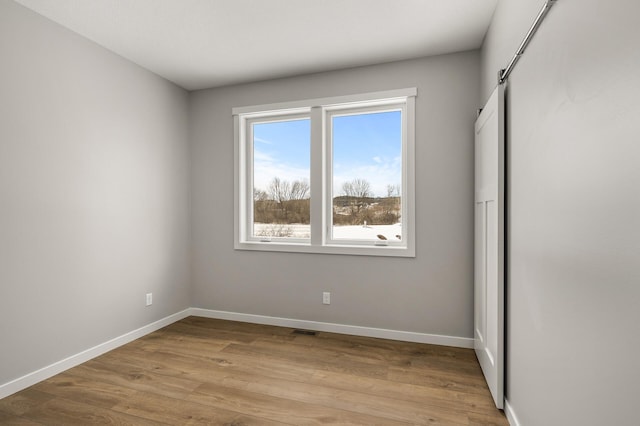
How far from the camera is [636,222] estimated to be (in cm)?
83

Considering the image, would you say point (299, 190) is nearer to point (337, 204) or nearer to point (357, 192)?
point (337, 204)

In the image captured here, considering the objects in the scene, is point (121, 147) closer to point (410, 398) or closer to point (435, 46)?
point (435, 46)

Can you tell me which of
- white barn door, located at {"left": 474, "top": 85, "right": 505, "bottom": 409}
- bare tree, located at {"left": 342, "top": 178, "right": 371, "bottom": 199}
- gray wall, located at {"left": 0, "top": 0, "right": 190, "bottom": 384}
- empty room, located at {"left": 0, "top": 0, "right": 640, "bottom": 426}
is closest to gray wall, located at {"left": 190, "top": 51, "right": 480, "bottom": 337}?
empty room, located at {"left": 0, "top": 0, "right": 640, "bottom": 426}

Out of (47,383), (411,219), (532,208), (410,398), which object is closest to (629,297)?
(532,208)

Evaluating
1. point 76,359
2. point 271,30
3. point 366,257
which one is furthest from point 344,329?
point 271,30

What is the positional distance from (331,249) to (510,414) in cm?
186

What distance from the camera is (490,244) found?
215 cm

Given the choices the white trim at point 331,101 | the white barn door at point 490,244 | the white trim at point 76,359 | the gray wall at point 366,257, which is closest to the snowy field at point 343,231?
the gray wall at point 366,257

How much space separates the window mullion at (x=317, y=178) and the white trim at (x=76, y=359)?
1772 millimetres

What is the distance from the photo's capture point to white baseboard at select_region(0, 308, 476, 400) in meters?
2.27

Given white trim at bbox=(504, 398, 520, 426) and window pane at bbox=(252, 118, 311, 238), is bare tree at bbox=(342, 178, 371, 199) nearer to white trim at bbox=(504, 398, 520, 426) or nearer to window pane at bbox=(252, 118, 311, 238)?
window pane at bbox=(252, 118, 311, 238)

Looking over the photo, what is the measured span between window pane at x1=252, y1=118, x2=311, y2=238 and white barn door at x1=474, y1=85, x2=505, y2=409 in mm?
1650

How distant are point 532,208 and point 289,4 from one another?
1.93 m

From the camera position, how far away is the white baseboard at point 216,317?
7.45ft
